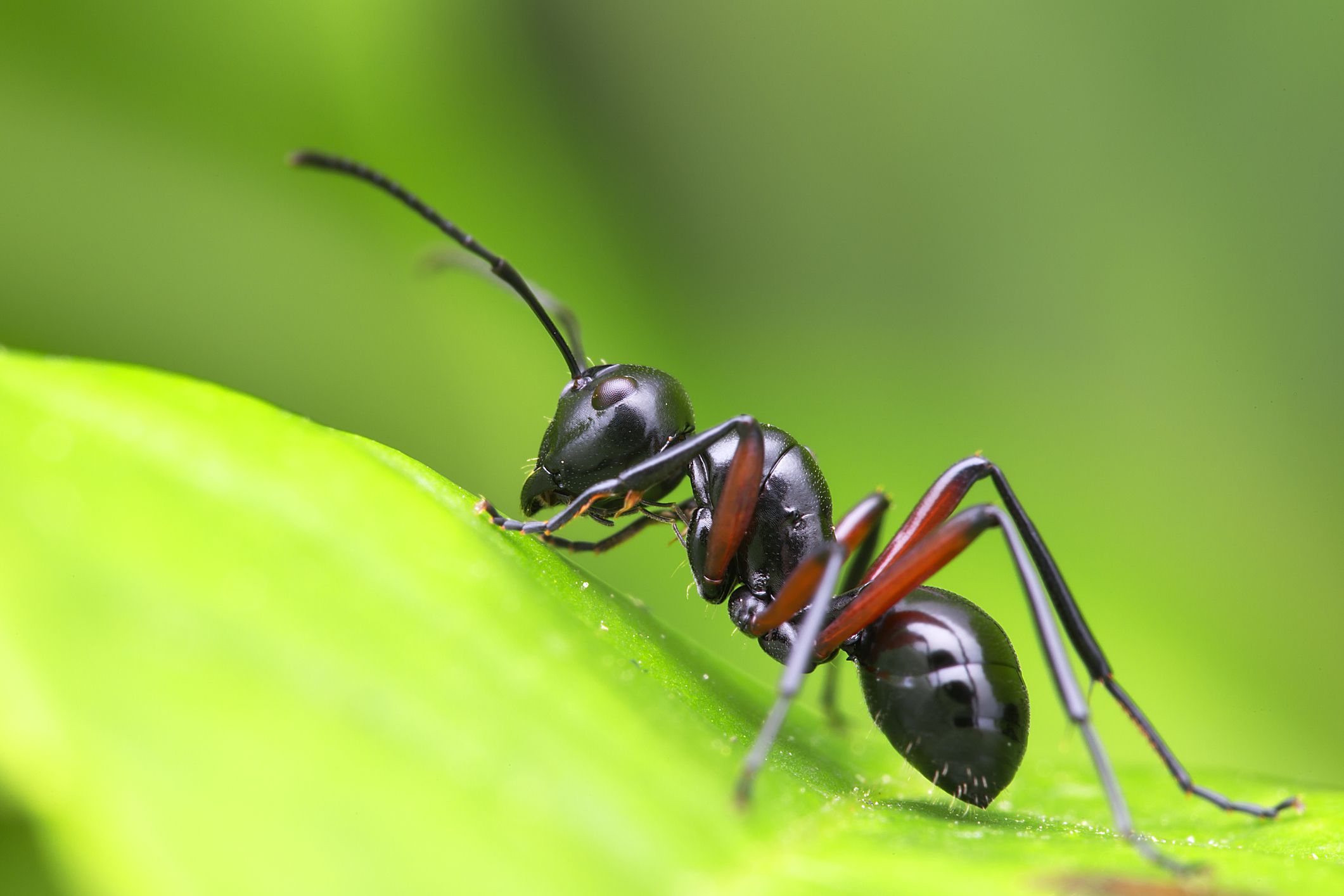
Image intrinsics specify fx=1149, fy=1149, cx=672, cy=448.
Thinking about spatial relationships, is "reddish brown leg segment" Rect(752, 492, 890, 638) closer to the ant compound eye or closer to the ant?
the ant

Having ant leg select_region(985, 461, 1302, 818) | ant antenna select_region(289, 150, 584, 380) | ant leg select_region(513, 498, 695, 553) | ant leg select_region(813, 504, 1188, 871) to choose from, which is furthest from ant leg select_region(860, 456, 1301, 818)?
ant antenna select_region(289, 150, 584, 380)

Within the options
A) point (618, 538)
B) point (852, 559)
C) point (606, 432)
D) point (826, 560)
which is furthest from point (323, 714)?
point (852, 559)

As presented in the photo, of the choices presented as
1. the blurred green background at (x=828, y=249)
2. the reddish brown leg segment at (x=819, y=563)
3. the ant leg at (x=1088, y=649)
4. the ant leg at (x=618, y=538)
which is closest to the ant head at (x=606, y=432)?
the ant leg at (x=618, y=538)

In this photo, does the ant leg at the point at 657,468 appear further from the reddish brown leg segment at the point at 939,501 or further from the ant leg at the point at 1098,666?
the ant leg at the point at 1098,666

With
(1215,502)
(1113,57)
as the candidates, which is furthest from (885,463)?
(1113,57)

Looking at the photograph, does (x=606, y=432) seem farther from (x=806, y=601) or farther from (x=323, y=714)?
(x=323, y=714)

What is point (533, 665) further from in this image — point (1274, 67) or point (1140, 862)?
point (1274, 67)

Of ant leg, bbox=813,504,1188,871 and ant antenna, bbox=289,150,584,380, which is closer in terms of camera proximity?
ant leg, bbox=813,504,1188,871
